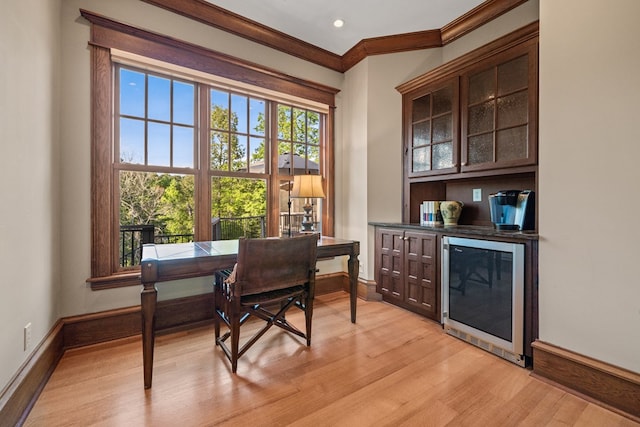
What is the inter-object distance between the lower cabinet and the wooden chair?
121cm

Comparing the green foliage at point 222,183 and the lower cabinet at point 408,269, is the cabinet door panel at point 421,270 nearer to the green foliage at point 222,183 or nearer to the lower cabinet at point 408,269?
the lower cabinet at point 408,269

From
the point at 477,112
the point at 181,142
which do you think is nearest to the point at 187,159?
the point at 181,142

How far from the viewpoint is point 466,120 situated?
2.68 metres

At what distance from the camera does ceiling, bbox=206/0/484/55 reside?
8.82 ft

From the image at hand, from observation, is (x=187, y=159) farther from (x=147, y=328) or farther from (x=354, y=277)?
(x=354, y=277)

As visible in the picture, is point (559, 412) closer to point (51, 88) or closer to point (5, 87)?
point (5, 87)

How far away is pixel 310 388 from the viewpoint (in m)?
1.71

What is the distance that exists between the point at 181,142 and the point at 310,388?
2441mm

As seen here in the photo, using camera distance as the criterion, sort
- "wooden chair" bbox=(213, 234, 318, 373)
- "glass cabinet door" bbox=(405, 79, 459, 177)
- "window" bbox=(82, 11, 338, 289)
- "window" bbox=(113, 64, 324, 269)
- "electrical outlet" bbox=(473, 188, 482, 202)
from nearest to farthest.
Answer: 1. "wooden chair" bbox=(213, 234, 318, 373)
2. "window" bbox=(82, 11, 338, 289)
3. "window" bbox=(113, 64, 324, 269)
4. "glass cabinet door" bbox=(405, 79, 459, 177)
5. "electrical outlet" bbox=(473, 188, 482, 202)

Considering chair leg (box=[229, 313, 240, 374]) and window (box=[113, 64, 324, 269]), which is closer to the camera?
chair leg (box=[229, 313, 240, 374])

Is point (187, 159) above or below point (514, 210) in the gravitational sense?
above

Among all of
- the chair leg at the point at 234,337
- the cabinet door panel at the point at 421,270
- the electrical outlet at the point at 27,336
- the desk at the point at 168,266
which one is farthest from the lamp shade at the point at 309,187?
the electrical outlet at the point at 27,336

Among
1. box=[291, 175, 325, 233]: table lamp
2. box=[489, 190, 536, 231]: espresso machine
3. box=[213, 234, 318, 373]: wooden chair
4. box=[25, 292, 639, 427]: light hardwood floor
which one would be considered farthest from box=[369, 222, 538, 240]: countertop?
box=[213, 234, 318, 373]: wooden chair

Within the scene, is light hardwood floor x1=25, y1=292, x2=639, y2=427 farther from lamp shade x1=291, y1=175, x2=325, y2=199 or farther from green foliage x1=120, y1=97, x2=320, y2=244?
lamp shade x1=291, y1=175, x2=325, y2=199
